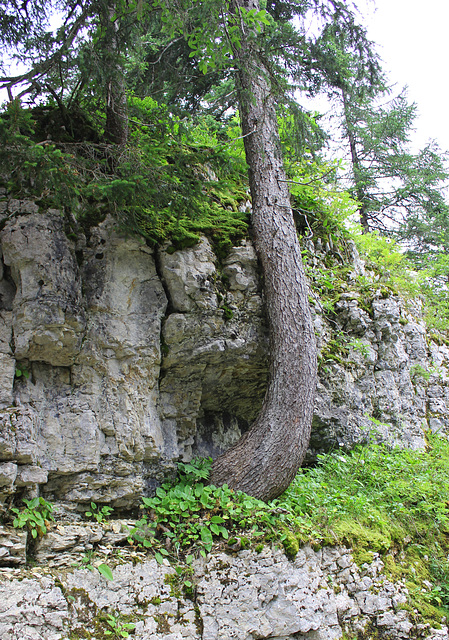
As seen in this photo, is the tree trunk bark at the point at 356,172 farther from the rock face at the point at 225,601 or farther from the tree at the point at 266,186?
the rock face at the point at 225,601

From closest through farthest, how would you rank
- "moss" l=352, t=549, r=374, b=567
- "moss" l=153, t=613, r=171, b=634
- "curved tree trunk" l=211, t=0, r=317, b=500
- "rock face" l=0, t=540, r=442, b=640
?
"rock face" l=0, t=540, r=442, b=640 < "moss" l=153, t=613, r=171, b=634 < "moss" l=352, t=549, r=374, b=567 < "curved tree trunk" l=211, t=0, r=317, b=500

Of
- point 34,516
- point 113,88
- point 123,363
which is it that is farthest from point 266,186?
point 34,516

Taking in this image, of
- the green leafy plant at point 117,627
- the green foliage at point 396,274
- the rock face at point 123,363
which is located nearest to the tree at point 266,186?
the rock face at point 123,363

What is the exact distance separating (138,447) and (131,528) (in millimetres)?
895

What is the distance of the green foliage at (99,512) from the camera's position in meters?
4.54

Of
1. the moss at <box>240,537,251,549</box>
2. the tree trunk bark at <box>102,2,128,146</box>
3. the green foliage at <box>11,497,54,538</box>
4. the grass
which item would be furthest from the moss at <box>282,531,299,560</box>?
the tree trunk bark at <box>102,2,128,146</box>

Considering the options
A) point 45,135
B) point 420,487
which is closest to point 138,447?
point 420,487

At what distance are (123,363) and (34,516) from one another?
1.91 meters

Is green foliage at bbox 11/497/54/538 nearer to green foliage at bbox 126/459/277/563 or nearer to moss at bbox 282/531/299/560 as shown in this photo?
green foliage at bbox 126/459/277/563

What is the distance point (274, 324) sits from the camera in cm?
571

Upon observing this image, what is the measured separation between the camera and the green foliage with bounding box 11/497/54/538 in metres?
3.99

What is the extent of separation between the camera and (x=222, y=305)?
5.75m

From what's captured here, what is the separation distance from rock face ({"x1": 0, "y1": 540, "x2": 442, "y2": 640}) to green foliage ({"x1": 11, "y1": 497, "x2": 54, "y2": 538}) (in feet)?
1.04

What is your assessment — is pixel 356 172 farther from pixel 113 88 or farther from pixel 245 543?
pixel 245 543
